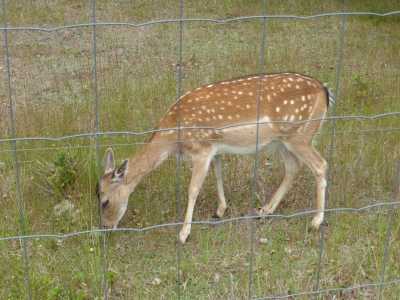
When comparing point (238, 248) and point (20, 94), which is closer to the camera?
point (238, 248)

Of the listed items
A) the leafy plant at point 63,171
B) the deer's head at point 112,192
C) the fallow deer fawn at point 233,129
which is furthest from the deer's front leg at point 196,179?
the leafy plant at point 63,171

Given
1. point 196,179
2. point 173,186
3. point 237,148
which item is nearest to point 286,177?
point 237,148

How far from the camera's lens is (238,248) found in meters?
4.64

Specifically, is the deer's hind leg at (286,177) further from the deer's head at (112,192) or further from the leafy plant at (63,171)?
the leafy plant at (63,171)

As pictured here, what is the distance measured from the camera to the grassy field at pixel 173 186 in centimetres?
420

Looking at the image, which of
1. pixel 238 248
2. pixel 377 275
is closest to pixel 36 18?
pixel 238 248

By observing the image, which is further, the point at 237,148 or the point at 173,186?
the point at 173,186

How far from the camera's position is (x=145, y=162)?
5.25 meters

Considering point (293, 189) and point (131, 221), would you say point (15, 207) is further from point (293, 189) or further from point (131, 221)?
point (293, 189)

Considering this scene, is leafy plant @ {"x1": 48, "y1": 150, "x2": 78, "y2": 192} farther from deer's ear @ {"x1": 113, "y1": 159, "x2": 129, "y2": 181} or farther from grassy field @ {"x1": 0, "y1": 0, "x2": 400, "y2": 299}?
deer's ear @ {"x1": 113, "y1": 159, "x2": 129, "y2": 181}

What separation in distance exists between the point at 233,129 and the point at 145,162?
794 millimetres

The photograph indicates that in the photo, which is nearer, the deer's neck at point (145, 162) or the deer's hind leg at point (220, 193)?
the deer's neck at point (145, 162)

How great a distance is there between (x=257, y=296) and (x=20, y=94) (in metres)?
5.06

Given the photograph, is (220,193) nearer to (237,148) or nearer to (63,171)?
(237,148)
